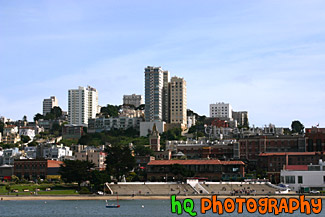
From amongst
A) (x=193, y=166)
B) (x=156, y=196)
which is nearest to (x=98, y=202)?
(x=156, y=196)

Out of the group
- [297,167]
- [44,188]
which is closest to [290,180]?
[297,167]

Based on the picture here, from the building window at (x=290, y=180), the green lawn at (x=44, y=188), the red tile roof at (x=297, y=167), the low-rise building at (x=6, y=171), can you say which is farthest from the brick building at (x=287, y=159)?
the low-rise building at (x=6, y=171)

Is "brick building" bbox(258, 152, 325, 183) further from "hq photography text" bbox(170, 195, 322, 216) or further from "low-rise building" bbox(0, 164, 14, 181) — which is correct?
"hq photography text" bbox(170, 195, 322, 216)

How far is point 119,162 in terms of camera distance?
503 feet

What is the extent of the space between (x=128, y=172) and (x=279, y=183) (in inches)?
1477

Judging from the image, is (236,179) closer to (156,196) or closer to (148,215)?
(156,196)

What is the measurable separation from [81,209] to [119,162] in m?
50.1

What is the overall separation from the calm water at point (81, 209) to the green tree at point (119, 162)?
31.4m

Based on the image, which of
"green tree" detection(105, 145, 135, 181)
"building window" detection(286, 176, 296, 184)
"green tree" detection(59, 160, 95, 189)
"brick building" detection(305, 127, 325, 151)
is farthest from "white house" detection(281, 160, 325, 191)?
"green tree" detection(59, 160, 95, 189)

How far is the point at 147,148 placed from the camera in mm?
198500

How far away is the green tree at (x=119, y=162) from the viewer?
152 m

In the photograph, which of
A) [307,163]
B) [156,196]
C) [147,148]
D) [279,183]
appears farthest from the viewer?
[147,148]

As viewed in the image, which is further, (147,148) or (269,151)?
(147,148)

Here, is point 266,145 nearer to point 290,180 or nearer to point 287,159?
point 287,159
